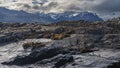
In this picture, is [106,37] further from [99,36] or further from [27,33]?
[27,33]

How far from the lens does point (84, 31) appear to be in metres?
115

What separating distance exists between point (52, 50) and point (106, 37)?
17.0 m

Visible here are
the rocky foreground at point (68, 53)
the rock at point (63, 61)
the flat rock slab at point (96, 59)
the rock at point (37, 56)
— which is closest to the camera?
the flat rock slab at point (96, 59)

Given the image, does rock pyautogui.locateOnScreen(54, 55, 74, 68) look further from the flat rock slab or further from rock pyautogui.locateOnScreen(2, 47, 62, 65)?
rock pyautogui.locateOnScreen(2, 47, 62, 65)

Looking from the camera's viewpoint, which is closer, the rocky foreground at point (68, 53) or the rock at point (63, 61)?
the rocky foreground at point (68, 53)

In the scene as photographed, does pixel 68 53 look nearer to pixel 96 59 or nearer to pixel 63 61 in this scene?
pixel 63 61

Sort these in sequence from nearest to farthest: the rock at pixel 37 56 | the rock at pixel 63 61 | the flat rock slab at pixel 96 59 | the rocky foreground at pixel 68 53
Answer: the flat rock slab at pixel 96 59 < the rocky foreground at pixel 68 53 < the rock at pixel 63 61 < the rock at pixel 37 56

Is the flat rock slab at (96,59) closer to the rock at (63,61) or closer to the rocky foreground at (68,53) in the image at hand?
the rocky foreground at (68,53)

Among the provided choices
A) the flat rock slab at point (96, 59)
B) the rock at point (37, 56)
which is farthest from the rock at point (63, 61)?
the rock at point (37, 56)

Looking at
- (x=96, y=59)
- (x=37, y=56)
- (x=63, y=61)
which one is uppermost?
(x=37, y=56)

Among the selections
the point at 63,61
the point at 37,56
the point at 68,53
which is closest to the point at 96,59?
the point at 63,61

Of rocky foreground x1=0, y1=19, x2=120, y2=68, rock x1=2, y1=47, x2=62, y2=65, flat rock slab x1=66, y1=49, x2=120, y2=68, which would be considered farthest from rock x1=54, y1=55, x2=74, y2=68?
rock x1=2, y1=47, x2=62, y2=65

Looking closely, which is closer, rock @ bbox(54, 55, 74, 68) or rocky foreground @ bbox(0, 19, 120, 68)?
rocky foreground @ bbox(0, 19, 120, 68)

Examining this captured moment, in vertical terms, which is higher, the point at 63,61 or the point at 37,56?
the point at 37,56
